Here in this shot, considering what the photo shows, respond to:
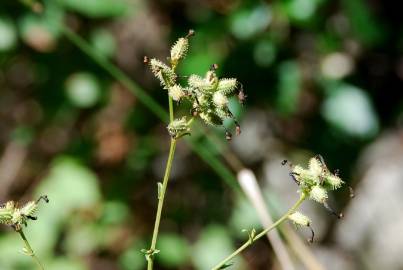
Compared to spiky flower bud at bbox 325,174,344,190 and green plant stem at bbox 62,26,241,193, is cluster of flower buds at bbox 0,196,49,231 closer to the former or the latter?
A: spiky flower bud at bbox 325,174,344,190

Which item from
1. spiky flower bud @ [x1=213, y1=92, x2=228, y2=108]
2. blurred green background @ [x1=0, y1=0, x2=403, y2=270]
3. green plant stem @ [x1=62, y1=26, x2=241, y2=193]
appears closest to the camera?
spiky flower bud @ [x1=213, y1=92, x2=228, y2=108]

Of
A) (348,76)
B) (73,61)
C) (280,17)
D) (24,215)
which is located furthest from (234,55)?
(24,215)

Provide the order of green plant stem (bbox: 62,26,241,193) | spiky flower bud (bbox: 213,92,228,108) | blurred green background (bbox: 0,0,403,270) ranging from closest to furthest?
spiky flower bud (bbox: 213,92,228,108) < green plant stem (bbox: 62,26,241,193) < blurred green background (bbox: 0,0,403,270)

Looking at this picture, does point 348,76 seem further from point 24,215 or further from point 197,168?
point 24,215

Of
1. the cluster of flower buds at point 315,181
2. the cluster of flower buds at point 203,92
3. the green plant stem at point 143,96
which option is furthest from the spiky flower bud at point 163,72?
the green plant stem at point 143,96

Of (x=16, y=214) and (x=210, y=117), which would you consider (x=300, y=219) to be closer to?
(x=210, y=117)

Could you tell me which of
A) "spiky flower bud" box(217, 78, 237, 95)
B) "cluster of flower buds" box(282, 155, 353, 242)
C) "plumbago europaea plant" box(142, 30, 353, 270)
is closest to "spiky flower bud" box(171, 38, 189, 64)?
"plumbago europaea plant" box(142, 30, 353, 270)
